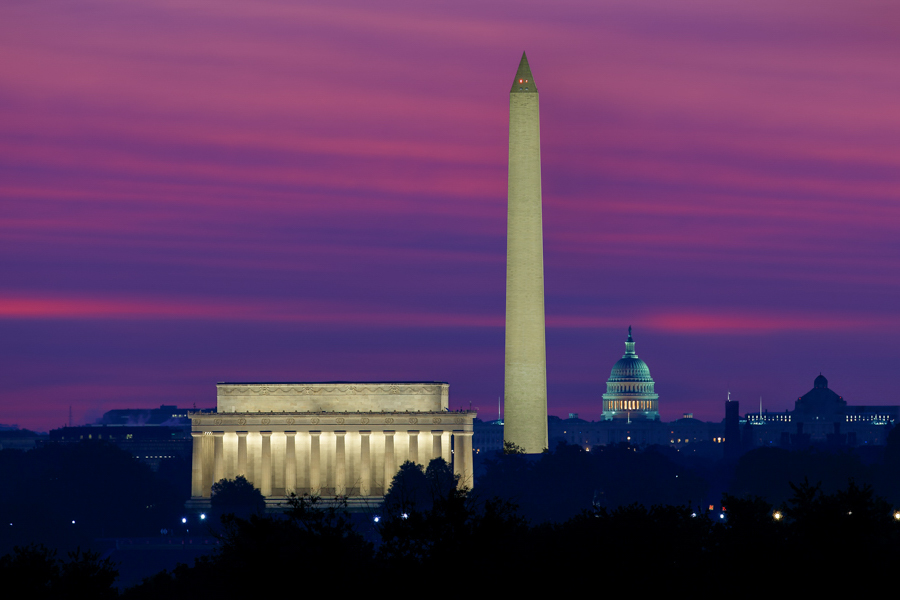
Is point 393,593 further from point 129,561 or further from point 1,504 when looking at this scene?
point 1,504

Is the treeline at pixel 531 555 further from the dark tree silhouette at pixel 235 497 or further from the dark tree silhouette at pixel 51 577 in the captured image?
the dark tree silhouette at pixel 235 497

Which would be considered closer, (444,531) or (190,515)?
(444,531)

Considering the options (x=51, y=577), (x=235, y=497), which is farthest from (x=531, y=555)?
(x=235, y=497)

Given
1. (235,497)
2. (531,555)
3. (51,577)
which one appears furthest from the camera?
(235,497)

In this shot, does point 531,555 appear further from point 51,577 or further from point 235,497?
point 235,497

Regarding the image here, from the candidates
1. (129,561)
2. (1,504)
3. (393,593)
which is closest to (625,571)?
(393,593)

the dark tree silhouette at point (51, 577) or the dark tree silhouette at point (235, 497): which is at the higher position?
the dark tree silhouette at point (235, 497)

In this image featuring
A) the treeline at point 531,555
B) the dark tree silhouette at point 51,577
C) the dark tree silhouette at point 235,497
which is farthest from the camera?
the dark tree silhouette at point 235,497

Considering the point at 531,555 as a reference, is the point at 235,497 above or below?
above

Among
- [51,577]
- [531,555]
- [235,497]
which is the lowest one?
[51,577]

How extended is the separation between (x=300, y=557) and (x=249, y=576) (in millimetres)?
2075

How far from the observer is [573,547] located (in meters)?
92.6

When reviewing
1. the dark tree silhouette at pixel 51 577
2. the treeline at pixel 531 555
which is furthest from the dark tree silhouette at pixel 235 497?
the dark tree silhouette at pixel 51 577

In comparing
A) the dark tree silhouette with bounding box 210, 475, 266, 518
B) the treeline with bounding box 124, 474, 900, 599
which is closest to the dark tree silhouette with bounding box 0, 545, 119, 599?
the treeline with bounding box 124, 474, 900, 599
